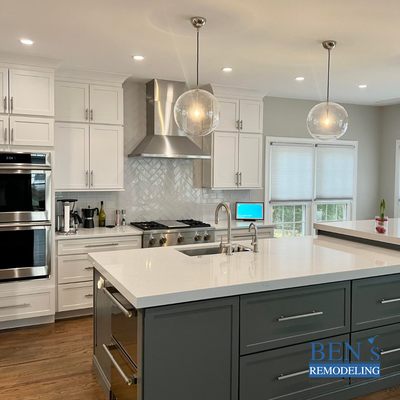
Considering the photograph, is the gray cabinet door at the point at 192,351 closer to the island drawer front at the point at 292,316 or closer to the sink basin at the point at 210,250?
the island drawer front at the point at 292,316

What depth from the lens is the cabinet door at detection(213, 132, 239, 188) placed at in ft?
17.4

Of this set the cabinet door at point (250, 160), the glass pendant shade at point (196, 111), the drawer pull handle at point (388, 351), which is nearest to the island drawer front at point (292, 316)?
the drawer pull handle at point (388, 351)

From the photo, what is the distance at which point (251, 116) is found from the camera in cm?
549

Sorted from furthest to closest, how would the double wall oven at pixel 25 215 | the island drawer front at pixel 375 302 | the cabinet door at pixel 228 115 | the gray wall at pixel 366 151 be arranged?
the gray wall at pixel 366 151, the cabinet door at pixel 228 115, the double wall oven at pixel 25 215, the island drawer front at pixel 375 302

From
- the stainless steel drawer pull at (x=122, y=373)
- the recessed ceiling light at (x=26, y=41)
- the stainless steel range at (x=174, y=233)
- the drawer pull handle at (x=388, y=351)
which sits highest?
the recessed ceiling light at (x=26, y=41)

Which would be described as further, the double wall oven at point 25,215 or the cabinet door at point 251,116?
the cabinet door at point 251,116

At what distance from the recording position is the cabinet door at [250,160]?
5.47 m

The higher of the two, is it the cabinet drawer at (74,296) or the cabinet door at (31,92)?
the cabinet door at (31,92)

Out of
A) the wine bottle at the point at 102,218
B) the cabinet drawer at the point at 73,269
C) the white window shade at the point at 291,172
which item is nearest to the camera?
the cabinet drawer at the point at 73,269

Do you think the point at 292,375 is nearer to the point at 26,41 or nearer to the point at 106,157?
the point at 106,157

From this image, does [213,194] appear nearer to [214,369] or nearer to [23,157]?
[23,157]

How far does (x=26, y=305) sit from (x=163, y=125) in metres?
2.44

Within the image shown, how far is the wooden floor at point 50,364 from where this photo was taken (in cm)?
291

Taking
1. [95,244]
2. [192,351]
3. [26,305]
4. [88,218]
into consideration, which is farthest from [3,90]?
[192,351]
